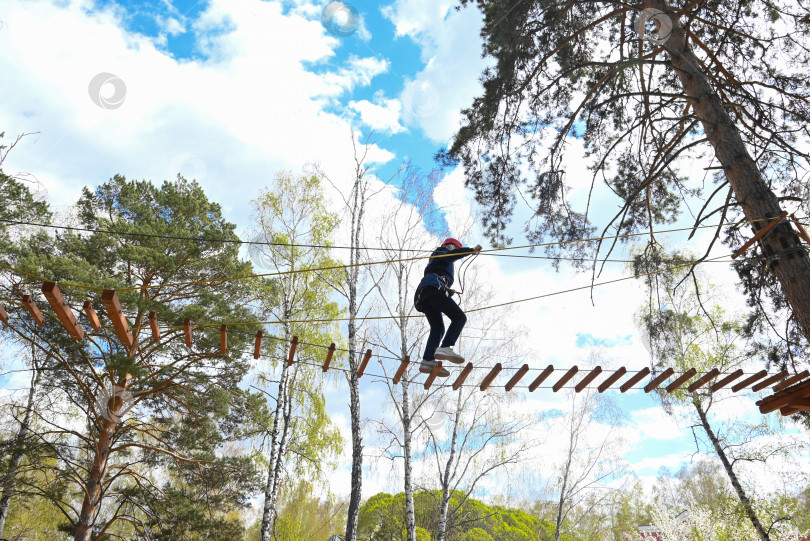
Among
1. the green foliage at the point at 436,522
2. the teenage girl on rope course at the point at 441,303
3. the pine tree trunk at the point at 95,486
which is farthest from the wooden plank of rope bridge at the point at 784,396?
the green foliage at the point at 436,522

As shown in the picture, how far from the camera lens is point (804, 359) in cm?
677

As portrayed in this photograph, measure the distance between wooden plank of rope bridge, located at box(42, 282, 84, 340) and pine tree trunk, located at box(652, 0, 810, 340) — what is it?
6.22 metres

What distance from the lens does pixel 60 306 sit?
11.9ft

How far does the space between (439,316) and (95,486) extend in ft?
30.2

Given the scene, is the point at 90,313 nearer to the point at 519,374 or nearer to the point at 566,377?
the point at 519,374

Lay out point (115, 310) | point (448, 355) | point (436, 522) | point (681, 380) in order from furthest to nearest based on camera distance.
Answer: point (436, 522) → point (681, 380) → point (448, 355) → point (115, 310)

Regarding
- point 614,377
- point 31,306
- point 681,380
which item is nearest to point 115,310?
point 31,306

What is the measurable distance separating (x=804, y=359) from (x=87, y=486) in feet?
42.3

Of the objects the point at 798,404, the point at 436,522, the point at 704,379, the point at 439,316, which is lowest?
the point at 798,404

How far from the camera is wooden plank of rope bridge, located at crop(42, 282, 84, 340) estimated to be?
11.3ft

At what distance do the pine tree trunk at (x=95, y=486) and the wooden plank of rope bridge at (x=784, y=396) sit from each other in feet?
37.0

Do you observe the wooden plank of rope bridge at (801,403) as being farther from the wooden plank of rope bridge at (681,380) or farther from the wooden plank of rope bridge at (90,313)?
the wooden plank of rope bridge at (90,313)

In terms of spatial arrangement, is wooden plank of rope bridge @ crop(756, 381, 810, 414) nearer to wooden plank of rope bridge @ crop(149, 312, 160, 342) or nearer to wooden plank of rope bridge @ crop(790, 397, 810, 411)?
wooden plank of rope bridge @ crop(790, 397, 810, 411)

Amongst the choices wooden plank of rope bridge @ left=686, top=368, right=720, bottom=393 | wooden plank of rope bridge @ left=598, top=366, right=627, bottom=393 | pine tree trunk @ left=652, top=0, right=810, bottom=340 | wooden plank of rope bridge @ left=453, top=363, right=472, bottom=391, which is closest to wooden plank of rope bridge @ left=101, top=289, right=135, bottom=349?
wooden plank of rope bridge @ left=453, top=363, right=472, bottom=391
